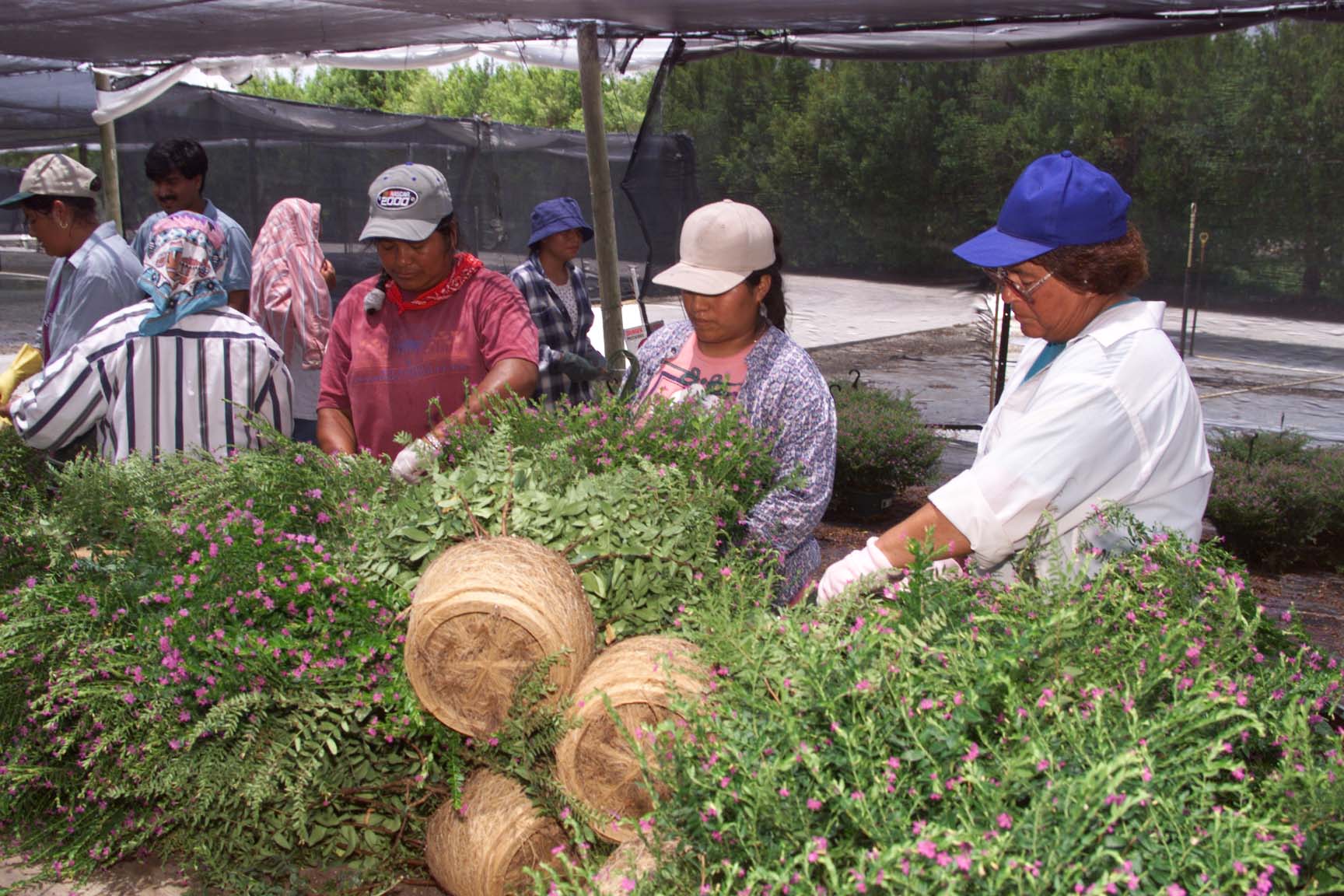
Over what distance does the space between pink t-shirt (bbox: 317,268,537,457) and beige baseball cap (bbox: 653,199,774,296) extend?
27.1 inches

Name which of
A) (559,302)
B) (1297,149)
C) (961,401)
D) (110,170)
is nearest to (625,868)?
(559,302)

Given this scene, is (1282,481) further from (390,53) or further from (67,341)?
(390,53)

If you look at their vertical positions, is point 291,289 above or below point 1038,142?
below

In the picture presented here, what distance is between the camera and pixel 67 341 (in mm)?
3971

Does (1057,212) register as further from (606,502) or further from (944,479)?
(944,479)

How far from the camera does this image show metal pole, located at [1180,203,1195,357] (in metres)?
6.38

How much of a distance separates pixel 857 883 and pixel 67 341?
368cm

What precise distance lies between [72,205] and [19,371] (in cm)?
75

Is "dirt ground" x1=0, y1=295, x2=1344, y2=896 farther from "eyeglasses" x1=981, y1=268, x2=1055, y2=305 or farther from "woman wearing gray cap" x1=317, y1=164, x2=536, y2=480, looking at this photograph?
"woman wearing gray cap" x1=317, y1=164, x2=536, y2=480

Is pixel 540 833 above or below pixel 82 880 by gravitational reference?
above

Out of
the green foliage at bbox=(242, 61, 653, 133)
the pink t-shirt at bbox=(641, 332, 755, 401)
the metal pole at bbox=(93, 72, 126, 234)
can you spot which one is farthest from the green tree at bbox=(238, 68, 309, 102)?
the pink t-shirt at bbox=(641, 332, 755, 401)

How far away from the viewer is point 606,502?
2.19m

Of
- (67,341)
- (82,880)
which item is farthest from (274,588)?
(67,341)

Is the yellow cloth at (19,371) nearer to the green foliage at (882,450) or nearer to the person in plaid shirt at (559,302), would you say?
the person in plaid shirt at (559,302)
